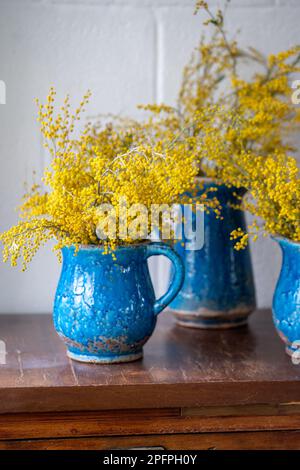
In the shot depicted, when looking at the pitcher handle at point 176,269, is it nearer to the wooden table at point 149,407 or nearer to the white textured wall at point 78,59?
the wooden table at point 149,407

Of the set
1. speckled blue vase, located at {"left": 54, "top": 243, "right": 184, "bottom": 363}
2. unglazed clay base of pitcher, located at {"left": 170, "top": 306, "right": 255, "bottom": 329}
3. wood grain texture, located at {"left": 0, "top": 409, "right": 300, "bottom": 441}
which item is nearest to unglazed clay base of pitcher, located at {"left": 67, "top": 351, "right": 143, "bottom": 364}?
speckled blue vase, located at {"left": 54, "top": 243, "right": 184, "bottom": 363}

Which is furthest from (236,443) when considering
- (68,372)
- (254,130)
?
(254,130)

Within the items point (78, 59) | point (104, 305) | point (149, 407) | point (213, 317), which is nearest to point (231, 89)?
point (78, 59)

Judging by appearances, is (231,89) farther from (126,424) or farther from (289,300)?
(126,424)

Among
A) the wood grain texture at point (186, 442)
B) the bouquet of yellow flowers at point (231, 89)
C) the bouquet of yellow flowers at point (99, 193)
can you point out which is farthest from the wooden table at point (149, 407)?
the bouquet of yellow flowers at point (231, 89)

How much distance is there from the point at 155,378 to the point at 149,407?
4 cm

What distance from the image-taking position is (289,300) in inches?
40.6

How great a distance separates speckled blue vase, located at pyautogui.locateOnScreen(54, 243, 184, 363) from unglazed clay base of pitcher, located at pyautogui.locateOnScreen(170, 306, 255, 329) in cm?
22

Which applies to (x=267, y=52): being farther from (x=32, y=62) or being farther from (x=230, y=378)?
(x=230, y=378)

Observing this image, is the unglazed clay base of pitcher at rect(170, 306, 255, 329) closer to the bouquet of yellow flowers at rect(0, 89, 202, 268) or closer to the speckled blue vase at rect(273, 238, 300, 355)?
the speckled blue vase at rect(273, 238, 300, 355)

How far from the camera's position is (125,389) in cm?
90

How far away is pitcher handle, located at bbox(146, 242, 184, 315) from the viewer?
3.39 ft

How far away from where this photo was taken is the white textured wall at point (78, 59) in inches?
52.3

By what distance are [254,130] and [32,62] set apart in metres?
0.47
